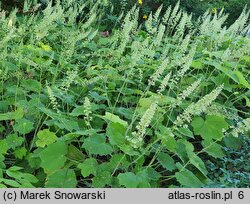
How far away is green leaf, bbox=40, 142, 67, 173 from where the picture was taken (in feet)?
9.43

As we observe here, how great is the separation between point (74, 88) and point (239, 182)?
1595 millimetres

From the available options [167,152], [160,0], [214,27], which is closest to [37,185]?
[167,152]

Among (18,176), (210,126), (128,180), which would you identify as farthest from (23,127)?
(210,126)

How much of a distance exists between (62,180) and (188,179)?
2.60 feet

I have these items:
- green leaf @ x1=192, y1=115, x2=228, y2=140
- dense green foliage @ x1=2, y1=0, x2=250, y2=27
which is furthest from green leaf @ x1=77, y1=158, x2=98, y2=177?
dense green foliage @ x1=2, y1=0, x2=250, y2=27

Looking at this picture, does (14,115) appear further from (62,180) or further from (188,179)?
(188,179)

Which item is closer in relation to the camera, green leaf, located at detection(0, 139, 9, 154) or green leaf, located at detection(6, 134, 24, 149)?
green leaf, located at detection(0, 139, 9, 154)

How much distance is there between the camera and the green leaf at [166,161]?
304 centimetres

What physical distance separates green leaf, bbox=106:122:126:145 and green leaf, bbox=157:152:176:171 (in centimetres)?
32

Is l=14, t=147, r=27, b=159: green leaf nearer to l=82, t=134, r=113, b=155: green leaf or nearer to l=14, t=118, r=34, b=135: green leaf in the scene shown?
l=14, t=118, r=34, b=135: green leaf

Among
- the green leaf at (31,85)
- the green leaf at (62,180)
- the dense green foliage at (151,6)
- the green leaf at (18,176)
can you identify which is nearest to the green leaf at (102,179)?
the green leaf at (62,180)

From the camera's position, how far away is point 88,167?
9.36 ft

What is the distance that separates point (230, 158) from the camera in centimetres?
349
